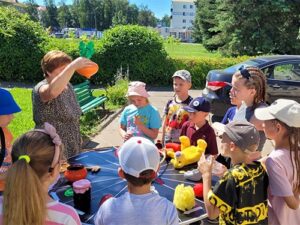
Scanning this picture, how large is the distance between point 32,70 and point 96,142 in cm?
829

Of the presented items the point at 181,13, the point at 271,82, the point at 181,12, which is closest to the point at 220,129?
the point at 271,82

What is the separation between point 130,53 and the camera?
1415cm

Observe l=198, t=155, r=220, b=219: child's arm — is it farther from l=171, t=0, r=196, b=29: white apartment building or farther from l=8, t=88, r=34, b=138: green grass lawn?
l=171, t=0, r=196, b=29: white apartment building

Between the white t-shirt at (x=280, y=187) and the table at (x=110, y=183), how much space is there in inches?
20.5

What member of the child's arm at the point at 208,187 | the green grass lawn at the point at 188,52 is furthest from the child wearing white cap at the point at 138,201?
the green grass lawn at the point at 188,52

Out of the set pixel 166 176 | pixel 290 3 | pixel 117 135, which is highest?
pixel 290 3

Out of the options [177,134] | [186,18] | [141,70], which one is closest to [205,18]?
[141,70]

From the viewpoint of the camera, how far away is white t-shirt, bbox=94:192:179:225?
1.97 meters

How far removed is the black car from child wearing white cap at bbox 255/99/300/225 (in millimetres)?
5692

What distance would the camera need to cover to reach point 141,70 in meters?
14.3

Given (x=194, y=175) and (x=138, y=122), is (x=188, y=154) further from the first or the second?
(x=138, y=122)

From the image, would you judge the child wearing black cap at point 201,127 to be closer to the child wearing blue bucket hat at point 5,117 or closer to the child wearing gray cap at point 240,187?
the child wearing gray cap at point 240,187

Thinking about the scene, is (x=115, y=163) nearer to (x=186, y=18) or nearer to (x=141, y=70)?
(x=141, y=70)

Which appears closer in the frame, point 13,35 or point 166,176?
point 166,176
